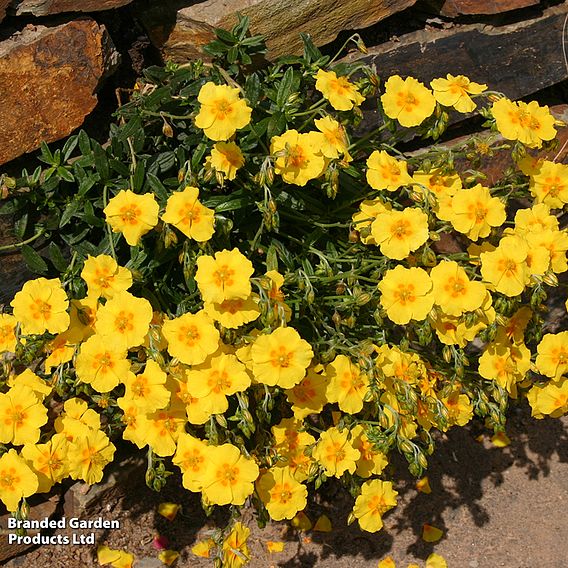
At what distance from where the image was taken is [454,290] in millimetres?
2871

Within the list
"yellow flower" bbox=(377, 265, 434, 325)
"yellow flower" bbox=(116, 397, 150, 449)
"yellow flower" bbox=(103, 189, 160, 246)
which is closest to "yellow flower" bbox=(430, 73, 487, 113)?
"yellow flower" bbox=(377, 265, 434, 325)

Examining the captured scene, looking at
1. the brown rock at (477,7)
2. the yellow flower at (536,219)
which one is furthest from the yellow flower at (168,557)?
the brown rock at (477,7)

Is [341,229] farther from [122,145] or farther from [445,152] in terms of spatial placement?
[122,145]

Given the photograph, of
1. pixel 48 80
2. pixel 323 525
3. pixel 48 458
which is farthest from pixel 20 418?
pixel 323 525

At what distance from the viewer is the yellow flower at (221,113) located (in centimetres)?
276

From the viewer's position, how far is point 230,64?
3.33m

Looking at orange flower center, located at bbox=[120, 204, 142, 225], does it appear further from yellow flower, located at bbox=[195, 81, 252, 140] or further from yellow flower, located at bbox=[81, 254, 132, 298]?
yellow flower, located at bbox=[195, 81, 252, 140]

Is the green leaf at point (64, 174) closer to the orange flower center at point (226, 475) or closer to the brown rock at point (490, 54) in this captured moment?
the orange flower center at point (226, 475)

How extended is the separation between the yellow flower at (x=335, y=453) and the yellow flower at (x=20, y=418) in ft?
3.28

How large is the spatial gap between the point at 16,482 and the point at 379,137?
2073 mm

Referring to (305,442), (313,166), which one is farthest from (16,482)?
(313,166)

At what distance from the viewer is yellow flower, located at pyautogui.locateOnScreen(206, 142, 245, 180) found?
9.43 feet

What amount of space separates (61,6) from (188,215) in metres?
1.03

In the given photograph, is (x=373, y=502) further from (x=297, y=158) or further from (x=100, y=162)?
(x=100, y=162)
